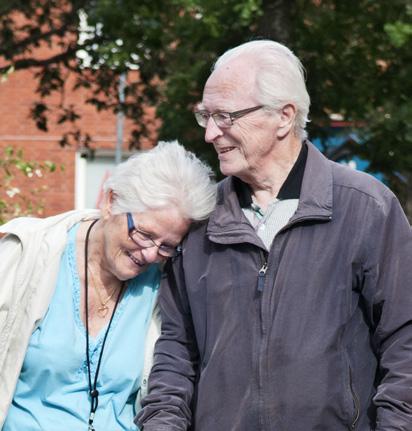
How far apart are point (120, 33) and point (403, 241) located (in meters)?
7.48

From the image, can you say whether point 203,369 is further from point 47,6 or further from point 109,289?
point 47,6

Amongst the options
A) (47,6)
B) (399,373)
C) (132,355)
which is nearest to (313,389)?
(399,373)

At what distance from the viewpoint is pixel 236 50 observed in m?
3.43

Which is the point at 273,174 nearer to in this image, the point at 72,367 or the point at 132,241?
the point at 132,241

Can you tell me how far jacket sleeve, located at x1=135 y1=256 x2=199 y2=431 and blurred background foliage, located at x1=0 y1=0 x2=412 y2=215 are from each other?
553 centimetres

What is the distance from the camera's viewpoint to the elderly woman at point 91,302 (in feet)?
11.6

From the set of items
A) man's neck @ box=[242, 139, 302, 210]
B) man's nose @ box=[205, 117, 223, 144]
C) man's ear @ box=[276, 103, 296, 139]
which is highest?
man's ear @ box=[276, 103, 296, 139]

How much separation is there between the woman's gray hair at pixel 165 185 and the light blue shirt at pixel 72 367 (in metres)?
0.32

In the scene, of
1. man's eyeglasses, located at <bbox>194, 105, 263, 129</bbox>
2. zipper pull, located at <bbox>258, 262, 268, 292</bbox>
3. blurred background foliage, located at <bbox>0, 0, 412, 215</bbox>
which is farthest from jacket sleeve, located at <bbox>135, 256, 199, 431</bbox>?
blurred background foliage, located at <bbox>0, 0, 412, 215</bbox>

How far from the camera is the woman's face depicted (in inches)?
139

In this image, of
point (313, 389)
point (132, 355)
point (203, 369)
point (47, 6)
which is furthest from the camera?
point (47, 6)

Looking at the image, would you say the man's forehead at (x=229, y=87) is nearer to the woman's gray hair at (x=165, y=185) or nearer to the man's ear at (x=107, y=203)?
the woman's gray hair at (x=165, y=185)

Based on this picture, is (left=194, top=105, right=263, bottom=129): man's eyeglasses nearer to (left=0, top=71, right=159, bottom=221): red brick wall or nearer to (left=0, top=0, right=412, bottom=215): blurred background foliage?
(left=0, top=0, right=412, bottom=215): blurred background foliage

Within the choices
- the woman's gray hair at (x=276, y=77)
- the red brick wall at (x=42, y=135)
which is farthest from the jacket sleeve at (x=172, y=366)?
the red brick wall at (x=42, y=135)
